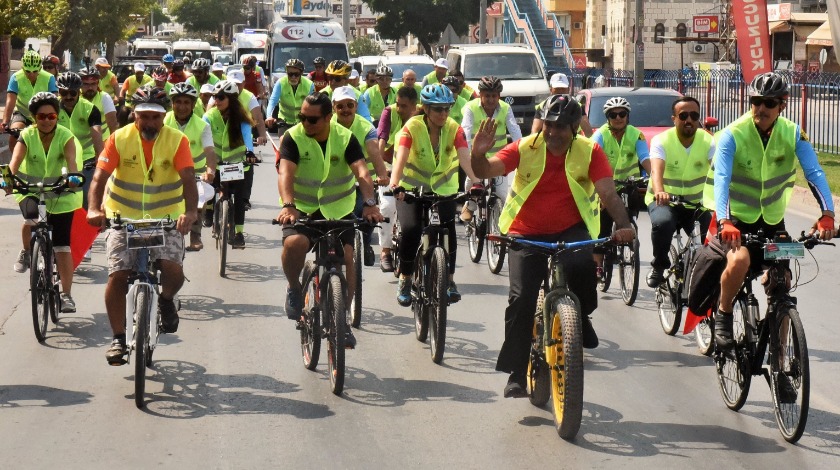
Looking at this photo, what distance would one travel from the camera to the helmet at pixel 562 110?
7.29 meters

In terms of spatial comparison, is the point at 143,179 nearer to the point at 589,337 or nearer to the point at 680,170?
the point at 589,337

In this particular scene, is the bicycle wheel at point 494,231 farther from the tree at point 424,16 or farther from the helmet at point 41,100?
the tree at point 424,16

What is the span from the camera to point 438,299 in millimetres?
8961

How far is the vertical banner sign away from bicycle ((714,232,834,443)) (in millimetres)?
15388

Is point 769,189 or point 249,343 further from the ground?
point 769,189

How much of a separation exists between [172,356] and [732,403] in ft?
11.9

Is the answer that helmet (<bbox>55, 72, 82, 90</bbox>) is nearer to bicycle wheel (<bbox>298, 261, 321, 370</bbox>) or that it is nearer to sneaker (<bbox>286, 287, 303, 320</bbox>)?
sneaker (<bbox>286, 287, 303, 320</bbox>)

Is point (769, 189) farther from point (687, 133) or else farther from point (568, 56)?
point (568, 56)

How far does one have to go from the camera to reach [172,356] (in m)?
9.12

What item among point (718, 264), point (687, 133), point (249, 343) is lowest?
point (249, 343)

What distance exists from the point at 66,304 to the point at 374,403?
10.7 feet

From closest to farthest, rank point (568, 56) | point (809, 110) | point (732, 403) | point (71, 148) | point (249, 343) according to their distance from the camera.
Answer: point (732, 403) → point (249, 343) → point (71, 148) → point (809, 110) → point (568, 56)

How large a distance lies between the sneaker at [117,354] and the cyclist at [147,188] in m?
0.02

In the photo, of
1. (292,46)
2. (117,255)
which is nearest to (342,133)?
(117,255)
